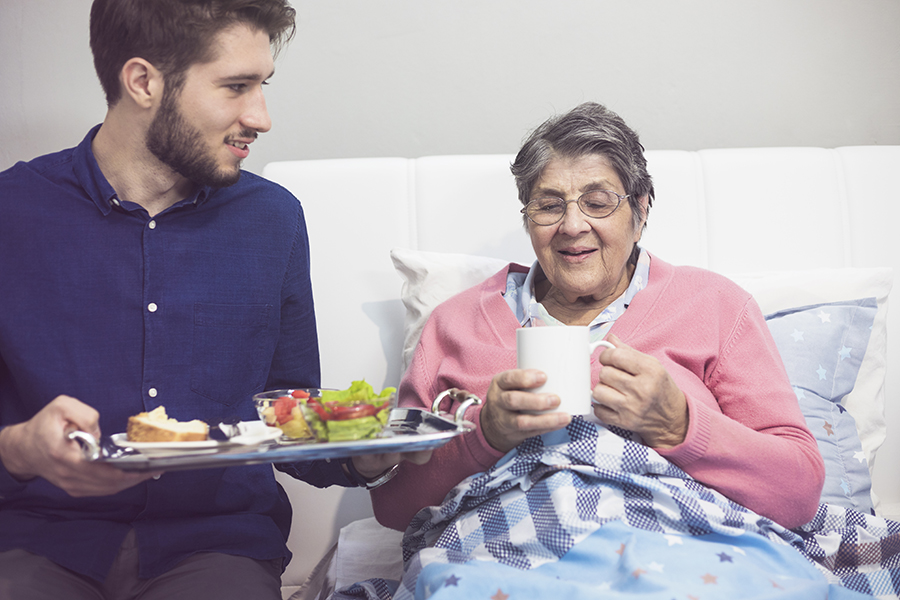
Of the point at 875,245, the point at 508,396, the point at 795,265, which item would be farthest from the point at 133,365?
the point at 875,245

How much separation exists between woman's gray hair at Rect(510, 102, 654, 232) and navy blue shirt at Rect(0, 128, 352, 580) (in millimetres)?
563

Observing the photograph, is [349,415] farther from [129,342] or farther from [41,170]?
[41,170]

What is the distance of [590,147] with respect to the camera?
53.5 inches

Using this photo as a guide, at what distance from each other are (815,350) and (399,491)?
3.05ft

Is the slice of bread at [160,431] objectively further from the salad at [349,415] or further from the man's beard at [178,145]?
the man's beard at [178,145]

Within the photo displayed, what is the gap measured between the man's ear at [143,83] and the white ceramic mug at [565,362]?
775mm

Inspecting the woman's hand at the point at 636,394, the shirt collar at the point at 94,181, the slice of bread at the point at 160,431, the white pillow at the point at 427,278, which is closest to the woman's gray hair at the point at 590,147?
the white pillow at the point at 427,278

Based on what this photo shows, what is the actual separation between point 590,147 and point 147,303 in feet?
2.84

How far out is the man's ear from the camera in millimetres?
1205

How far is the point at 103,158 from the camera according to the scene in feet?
4.21

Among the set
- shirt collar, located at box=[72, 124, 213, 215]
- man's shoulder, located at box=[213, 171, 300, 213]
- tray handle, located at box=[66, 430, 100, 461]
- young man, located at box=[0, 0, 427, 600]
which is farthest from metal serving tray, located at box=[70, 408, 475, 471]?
man's shoulder, located at box=[213, 171, 300, 213]

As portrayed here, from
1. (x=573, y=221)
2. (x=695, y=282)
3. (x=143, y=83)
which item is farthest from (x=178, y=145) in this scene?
(x=695, y=282)

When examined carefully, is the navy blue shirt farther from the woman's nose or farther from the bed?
the woman's nose

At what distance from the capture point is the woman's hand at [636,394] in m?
1.02
